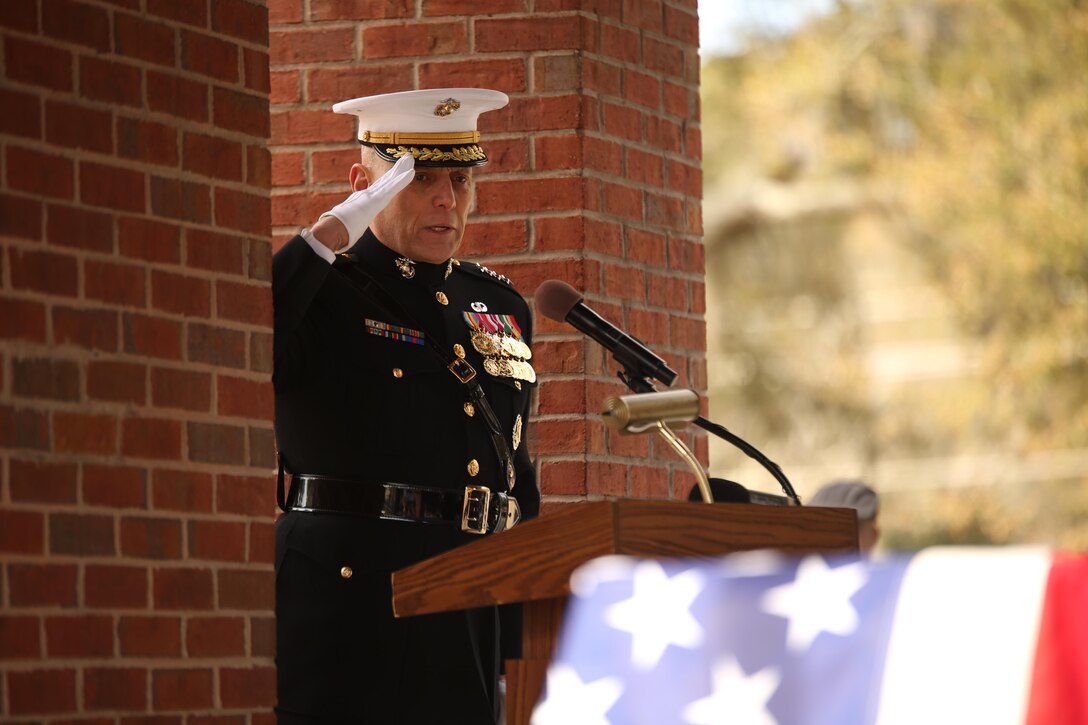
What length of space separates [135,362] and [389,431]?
28.3 inches

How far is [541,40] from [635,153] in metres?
0.39

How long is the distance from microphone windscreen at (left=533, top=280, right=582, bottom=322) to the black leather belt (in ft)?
1.82

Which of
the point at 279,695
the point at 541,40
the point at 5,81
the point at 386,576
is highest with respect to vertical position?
the point at 541,40

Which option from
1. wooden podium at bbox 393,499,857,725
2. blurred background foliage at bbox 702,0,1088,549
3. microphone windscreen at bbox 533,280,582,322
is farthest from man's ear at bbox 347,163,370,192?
blurred background foliage at bbox 702,0,1088,549

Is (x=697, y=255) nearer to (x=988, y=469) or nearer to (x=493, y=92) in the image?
(x=493, y=92)

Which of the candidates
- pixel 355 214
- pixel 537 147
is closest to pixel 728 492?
pixel 355 214

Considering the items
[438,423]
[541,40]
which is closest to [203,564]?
[438,423]

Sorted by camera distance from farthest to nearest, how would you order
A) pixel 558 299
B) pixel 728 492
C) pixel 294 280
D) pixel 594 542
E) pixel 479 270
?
pixel 479 270 < pixel 294 280 < pixel 558 299 < pixel 728 492 < pixel 594 542

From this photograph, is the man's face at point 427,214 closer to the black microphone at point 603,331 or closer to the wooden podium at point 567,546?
the black microphone at point 603,331

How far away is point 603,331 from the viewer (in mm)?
3068

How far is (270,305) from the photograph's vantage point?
3.33 metres

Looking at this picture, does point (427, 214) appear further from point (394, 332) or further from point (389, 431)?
point (389, 431)

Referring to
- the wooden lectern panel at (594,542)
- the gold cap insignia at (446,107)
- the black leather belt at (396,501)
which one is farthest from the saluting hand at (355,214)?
the wooden lectern panel at (594,542)

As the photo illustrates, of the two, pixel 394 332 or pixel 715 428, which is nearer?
pixel 715 428
